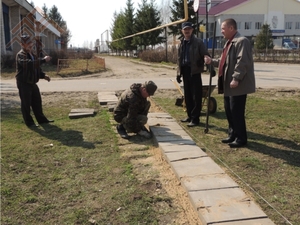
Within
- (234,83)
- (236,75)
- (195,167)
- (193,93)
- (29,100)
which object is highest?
(236,75)

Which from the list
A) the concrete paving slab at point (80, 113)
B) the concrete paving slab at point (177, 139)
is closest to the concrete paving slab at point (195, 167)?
the concrete paving slab at point (177, 139)

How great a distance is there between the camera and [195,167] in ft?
12.3

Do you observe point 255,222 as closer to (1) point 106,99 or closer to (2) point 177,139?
(2) point 177,139

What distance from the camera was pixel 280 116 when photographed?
6.78 metres

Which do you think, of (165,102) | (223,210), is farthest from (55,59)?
(223,210)

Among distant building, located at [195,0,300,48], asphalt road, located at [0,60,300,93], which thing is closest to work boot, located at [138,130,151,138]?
asphalt road, located at [0,60,300,93]

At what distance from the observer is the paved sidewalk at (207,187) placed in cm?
266

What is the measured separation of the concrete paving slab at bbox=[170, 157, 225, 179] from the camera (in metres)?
3.58

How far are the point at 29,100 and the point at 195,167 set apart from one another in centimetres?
381

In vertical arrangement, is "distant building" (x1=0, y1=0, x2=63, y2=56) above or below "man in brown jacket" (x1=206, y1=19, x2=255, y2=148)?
above

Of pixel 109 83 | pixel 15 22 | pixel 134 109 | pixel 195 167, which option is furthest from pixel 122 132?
pixel 15 22

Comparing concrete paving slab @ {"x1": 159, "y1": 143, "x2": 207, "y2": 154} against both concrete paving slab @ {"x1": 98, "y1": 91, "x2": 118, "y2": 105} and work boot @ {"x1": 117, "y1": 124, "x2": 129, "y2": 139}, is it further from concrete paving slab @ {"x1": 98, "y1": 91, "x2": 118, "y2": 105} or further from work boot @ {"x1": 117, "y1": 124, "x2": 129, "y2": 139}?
concrete paving slab @ {"x1": 98, "y1": 91, "x2": 118, "y2": 105}

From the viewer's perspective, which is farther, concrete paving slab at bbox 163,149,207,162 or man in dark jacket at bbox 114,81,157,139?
man in dark jacket at bbox 114,81,157,139

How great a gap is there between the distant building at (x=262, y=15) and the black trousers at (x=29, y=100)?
5377 centimetres
